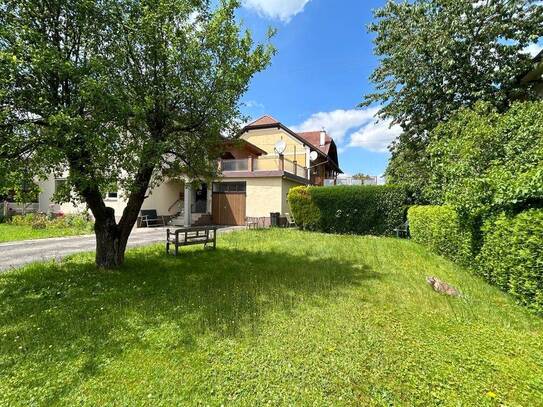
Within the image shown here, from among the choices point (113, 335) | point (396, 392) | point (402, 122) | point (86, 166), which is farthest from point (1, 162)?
point (402, 122)

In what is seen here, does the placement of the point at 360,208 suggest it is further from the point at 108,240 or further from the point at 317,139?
the point at 317,139

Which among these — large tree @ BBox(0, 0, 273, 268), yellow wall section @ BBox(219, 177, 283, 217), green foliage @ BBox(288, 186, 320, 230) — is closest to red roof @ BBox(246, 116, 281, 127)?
yellow wall section @ BBox(219, 177, 283, 217)

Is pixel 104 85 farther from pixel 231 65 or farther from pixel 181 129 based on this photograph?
pixel 231 65

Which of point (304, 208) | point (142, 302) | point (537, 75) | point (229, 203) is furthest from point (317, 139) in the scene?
point (142, 302)

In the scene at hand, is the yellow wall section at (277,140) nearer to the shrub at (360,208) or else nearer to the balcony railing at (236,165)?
the balcony railing at (236,165)

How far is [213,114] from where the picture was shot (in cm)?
659

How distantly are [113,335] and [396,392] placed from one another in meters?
3.61

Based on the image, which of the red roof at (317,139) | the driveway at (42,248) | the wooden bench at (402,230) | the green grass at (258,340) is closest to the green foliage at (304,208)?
the wooden bench at (402,230)

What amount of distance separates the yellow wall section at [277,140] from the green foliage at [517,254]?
19.3 metres

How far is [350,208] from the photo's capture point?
14.6 m

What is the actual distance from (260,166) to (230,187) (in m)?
2.76

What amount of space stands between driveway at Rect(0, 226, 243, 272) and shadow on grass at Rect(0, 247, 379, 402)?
1.37 metres

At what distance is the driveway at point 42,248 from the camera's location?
304 inches

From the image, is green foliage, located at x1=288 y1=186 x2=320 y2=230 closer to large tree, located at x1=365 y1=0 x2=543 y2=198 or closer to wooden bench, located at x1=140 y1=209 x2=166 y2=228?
large tree, located at x1=365 y1=0 x2=543 y2=198
